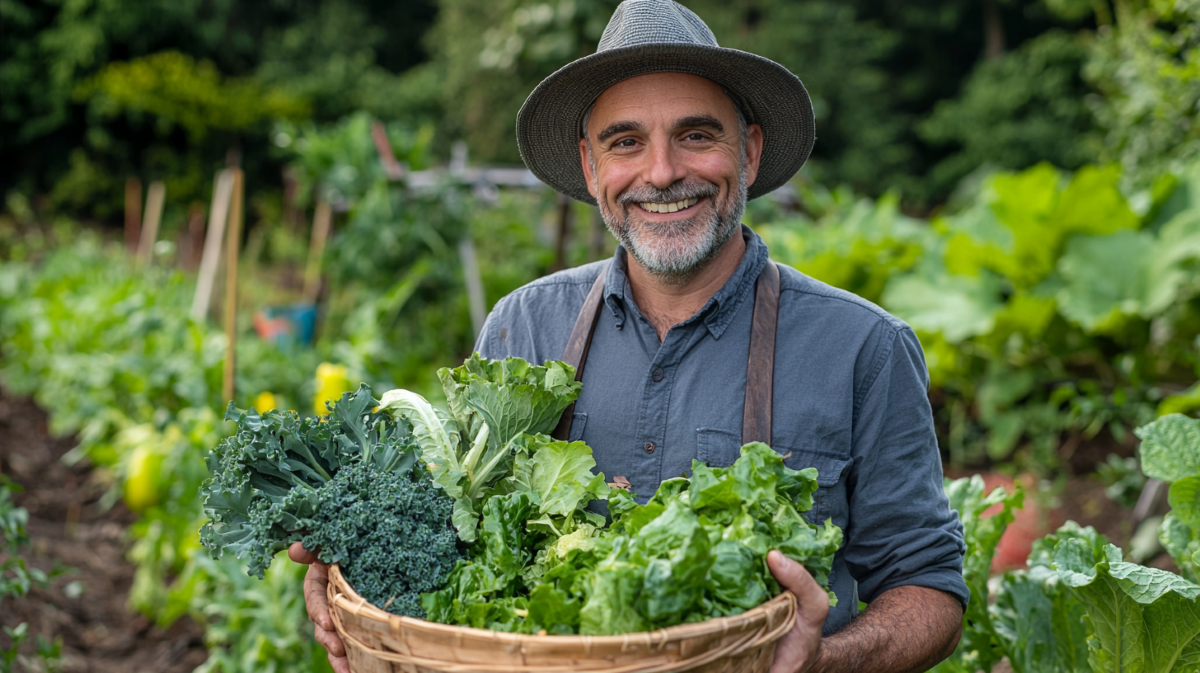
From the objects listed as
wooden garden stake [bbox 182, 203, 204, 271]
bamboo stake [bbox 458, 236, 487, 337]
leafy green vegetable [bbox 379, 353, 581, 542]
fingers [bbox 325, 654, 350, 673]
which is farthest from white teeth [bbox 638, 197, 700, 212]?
wooden garden stake [bbox 182, 203, 204, 271]

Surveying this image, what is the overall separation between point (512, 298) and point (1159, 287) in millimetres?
4054

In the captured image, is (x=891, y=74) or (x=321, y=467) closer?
(x=321, y=467)

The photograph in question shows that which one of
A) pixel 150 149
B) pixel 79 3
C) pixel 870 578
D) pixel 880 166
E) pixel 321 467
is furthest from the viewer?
pixel 880 166

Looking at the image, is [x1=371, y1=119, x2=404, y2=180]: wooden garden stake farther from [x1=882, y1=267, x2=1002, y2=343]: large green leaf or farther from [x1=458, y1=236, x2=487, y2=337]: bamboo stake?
[x1=882, y1=267, x2=1002, y2=343]: large green leaf

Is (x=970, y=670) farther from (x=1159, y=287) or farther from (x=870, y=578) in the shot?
(x=1159, y=287)

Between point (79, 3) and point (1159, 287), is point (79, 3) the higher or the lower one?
the higher one

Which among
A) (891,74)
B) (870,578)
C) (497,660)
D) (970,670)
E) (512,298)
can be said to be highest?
(891,74)

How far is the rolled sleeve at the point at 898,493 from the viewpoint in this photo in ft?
5.99

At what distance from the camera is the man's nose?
1.96 metres

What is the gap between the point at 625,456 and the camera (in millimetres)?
1977

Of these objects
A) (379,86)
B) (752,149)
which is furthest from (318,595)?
(379,86)

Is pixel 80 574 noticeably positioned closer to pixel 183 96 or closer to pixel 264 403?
pixel 264 403

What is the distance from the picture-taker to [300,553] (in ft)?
5.20

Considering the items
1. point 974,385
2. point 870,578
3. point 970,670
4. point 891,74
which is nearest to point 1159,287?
point 974,385
